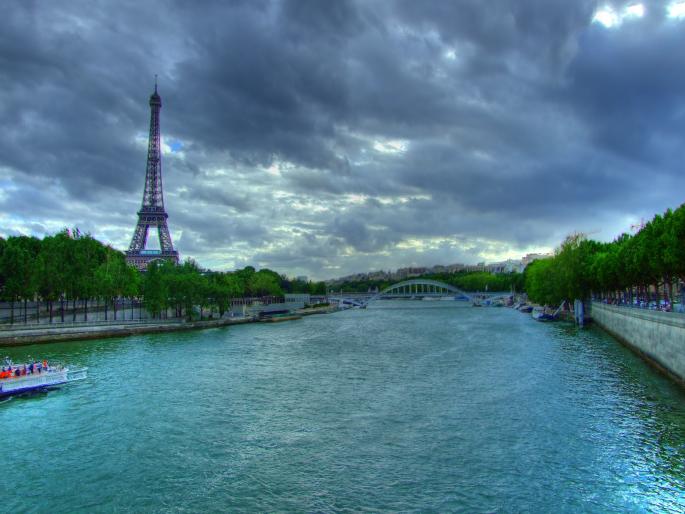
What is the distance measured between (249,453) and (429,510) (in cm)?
642

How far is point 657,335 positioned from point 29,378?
3140cm

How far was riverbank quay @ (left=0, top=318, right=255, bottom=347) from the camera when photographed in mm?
42781

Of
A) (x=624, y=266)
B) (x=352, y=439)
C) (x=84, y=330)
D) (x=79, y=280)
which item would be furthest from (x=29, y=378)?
(x=624, y=266)

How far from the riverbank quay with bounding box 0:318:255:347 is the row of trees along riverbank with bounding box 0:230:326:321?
388 cm

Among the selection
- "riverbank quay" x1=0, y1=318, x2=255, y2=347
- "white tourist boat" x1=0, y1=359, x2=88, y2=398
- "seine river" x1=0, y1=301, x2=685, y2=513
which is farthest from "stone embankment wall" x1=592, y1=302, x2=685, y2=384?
"riverbank quay" x1=0, y1=318, x2=255, y2=347

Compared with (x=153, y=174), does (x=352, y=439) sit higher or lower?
lower

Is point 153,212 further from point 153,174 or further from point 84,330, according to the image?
point 84,330

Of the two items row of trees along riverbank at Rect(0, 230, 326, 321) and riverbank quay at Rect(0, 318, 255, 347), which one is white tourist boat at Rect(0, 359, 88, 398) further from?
row of trees along riverbank at Rect(0, 230, 326, 321)

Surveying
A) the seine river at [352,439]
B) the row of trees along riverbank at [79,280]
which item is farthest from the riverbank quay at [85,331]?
the seine river at [352,439]

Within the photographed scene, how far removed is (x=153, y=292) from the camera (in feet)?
199

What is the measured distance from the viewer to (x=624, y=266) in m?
45.8

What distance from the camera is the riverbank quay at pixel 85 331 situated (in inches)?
1684

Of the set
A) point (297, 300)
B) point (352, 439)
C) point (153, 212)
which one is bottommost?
point (352, 439)

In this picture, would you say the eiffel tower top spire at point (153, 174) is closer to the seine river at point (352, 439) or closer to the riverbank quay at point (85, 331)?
the riverbank quay at point (85, 331)
